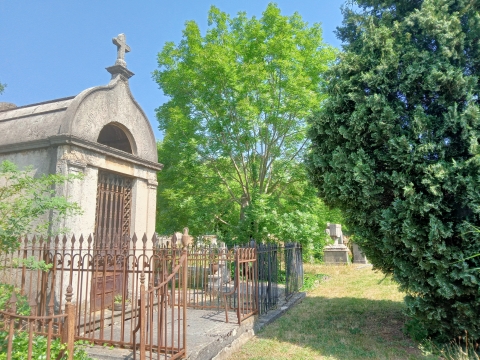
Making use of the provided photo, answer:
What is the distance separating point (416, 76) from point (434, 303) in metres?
3.45

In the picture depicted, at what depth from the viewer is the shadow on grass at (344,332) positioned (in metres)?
5.21

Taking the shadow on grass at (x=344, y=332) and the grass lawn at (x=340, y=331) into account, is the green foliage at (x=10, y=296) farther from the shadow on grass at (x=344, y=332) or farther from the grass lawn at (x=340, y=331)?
the shadow on grass at (x=344, y=332)

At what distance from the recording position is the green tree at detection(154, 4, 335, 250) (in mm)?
11609

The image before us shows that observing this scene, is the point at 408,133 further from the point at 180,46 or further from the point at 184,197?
the point at 180,46

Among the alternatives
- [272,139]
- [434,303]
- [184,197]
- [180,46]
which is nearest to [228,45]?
[180,46]

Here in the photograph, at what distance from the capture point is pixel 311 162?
6.46 meters

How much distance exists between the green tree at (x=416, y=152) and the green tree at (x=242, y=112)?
538 centimetres

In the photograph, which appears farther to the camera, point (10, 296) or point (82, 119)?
point (82, 119)

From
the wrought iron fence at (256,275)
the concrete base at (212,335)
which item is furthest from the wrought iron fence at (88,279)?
the wrought iron fence at (256,275)

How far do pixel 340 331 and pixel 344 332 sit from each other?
8cm

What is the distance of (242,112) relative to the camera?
1134cm

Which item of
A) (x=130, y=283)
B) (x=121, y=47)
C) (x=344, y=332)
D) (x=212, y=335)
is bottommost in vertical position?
(x=344, y=332)

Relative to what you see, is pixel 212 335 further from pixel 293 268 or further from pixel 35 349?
pixel 293 268

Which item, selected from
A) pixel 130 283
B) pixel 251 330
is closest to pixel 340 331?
pixel 251 330
